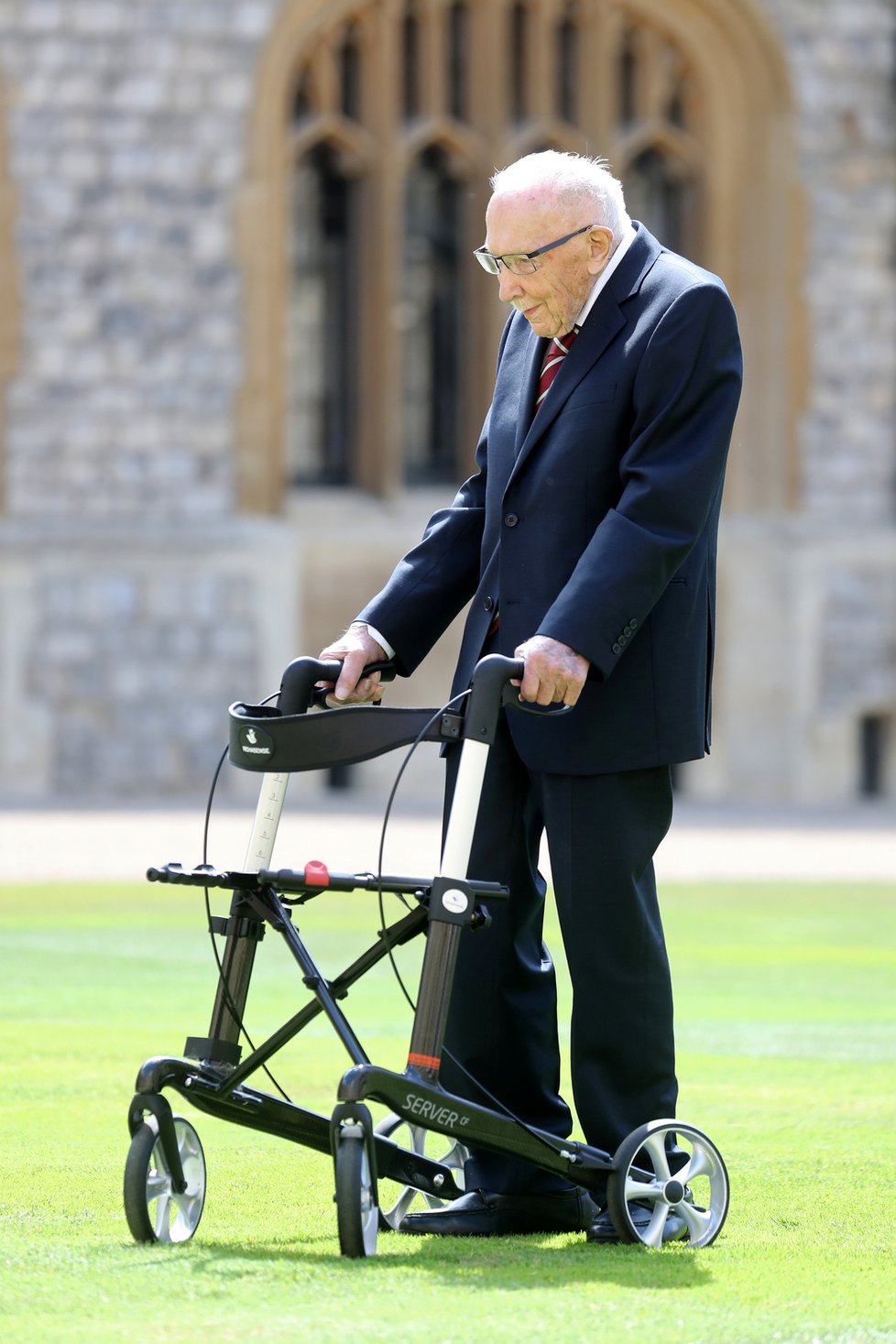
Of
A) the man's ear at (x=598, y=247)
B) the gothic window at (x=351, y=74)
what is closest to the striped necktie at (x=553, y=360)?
the man's ear at (x=598, y=247)

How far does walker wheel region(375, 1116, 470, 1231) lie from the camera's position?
411cm

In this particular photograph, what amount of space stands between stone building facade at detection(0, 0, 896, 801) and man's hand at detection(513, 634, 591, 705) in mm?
11223

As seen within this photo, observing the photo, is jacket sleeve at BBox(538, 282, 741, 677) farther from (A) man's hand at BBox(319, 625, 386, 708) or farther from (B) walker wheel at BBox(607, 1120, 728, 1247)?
(B) walker wheel at BBox(607, 1120, 728, 1247)

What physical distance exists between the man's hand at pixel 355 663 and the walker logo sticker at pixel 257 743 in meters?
0.32

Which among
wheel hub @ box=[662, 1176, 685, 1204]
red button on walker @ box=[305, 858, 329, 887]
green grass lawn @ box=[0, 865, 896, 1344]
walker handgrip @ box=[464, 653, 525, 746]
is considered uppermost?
walker handgrip @ box=[464, 653, 525, 746]

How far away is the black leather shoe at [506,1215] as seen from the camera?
4.09m

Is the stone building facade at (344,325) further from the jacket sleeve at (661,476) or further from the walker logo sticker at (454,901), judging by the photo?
the walker logo sticker at (454,901)

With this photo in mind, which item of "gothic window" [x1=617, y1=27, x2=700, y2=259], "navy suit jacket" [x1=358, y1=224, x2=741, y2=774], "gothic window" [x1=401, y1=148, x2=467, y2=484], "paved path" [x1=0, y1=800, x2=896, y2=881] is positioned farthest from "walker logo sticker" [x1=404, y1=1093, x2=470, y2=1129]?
"gothic window" [x1=617, y1=27, x2=700, y2=259]

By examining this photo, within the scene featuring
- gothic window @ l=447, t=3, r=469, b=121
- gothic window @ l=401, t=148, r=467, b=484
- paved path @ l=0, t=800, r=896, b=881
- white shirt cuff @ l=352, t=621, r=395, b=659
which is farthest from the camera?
gothic window @ l=401, t=148, r=467, b=484

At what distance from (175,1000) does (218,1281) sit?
3428 millimetres

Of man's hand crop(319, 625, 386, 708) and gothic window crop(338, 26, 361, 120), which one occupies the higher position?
gothic window crop(338, 26, 361, 120)

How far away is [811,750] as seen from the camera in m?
16.5

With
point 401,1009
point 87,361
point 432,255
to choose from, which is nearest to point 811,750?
point 432,255

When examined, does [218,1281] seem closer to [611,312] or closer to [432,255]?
[611,312]
